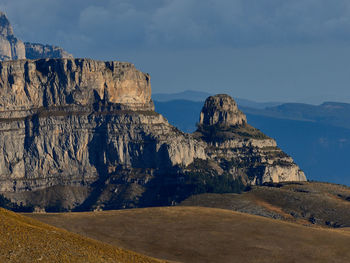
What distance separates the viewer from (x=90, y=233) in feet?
558

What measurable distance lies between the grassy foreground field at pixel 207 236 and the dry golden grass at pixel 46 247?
28323 millimetres

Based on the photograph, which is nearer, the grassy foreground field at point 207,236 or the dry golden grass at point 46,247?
the dry golden grass at point 46,247

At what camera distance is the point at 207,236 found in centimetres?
16912

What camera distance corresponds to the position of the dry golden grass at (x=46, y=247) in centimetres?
11538

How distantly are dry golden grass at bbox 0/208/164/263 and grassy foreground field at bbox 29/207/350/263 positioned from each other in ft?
92.9

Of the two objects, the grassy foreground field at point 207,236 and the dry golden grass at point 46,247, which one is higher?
the dry golden grass at point 46,247

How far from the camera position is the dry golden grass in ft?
379

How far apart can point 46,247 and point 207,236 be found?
2235 inches

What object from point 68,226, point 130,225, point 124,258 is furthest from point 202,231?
point 124,258

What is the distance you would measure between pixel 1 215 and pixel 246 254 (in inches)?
1907

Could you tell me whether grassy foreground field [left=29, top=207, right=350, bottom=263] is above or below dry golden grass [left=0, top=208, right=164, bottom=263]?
below

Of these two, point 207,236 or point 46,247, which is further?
point 207,236

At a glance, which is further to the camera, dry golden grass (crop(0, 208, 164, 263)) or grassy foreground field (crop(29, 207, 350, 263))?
grassy foreground field (crop(29, 207, 350, 263))

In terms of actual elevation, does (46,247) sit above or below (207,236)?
above
